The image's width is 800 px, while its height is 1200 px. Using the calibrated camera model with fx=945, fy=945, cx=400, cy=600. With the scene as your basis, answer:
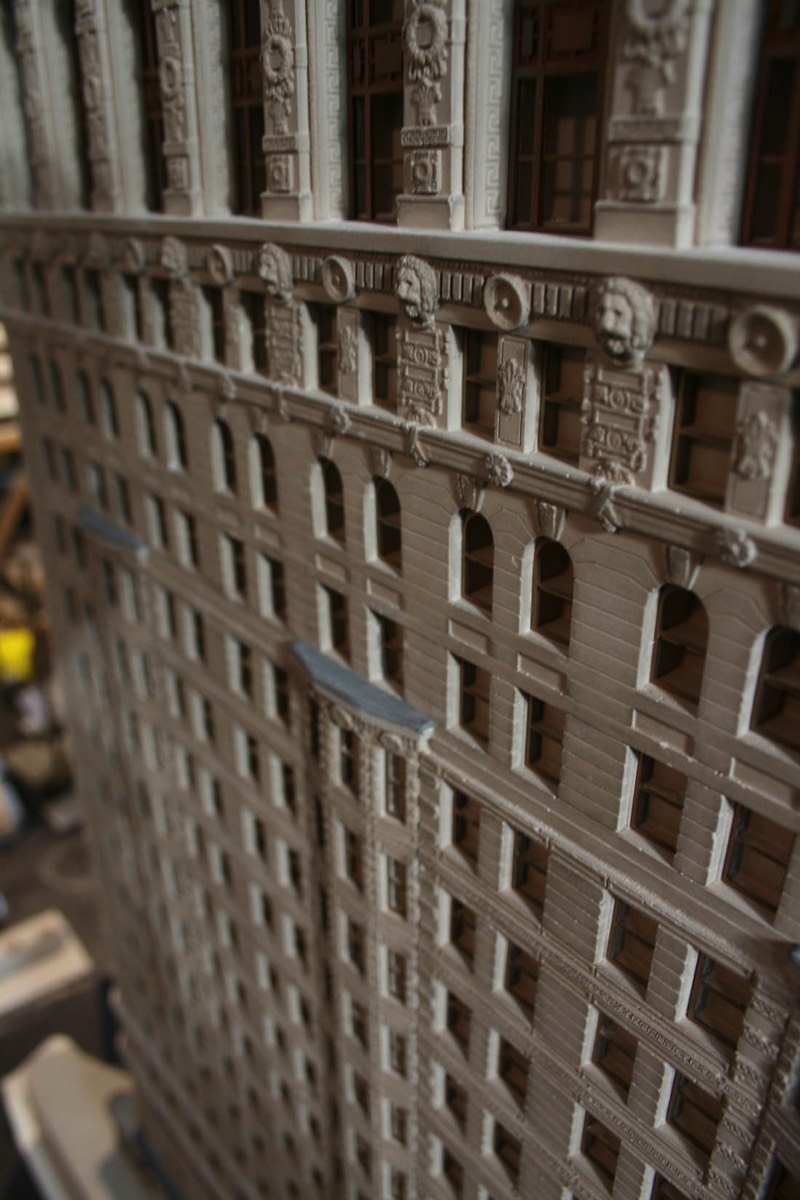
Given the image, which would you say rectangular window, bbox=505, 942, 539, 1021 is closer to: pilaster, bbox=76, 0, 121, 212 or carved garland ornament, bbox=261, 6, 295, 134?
carved garland ornament, bbox=261, 6, 295, 134

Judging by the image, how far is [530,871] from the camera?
1673 cm

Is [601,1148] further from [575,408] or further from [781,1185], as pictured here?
[575,408]

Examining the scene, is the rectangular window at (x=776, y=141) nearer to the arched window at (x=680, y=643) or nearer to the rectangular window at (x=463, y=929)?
the arched window at (x=680, y=643)

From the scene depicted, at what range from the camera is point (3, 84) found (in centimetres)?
2438

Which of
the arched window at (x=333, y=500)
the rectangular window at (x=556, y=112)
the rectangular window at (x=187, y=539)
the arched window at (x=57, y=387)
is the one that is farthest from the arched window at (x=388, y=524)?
the arched window at (x=57, y=387)

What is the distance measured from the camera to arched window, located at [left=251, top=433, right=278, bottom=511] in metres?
19.6

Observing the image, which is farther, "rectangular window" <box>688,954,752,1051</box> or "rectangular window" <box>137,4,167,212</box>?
"rectangular window" <box>137,4,167,212</box>

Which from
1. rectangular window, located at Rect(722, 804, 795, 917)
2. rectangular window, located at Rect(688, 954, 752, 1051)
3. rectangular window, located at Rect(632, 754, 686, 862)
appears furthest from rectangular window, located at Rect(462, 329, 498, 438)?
rectangular window, located at Rect(688, 954, 752, 1051)

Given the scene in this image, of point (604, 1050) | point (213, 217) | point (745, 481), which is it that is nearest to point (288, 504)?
point (213, 217)

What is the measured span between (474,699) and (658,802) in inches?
154

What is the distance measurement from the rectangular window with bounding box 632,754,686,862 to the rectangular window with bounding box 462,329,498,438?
5.51 m

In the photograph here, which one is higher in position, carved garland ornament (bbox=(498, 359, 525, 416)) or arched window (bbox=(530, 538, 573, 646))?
carved garland ornament (bbox=(498, 359, 525, 416))

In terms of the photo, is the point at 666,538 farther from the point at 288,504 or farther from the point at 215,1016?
the point at 215,1016

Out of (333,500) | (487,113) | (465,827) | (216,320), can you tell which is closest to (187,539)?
(216,320)
